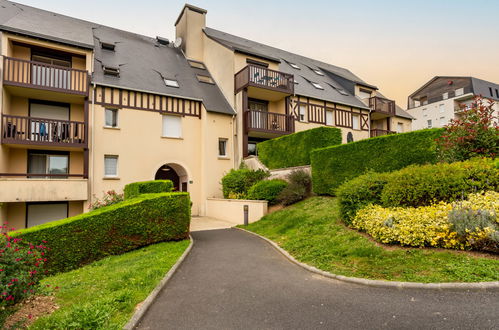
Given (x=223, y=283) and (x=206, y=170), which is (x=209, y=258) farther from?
(x=206, y=170)

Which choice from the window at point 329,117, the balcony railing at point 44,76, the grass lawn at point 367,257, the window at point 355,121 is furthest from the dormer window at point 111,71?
the window at point 355,121

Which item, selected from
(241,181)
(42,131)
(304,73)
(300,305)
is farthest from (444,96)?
(42,131)

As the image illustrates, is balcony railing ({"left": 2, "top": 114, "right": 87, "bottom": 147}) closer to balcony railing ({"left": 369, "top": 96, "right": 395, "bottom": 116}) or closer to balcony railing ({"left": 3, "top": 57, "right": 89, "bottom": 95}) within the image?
balcony railing ({"left": 3, "top": 57, "right": 89, "bottom": 95})

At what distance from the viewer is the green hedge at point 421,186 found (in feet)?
20.0

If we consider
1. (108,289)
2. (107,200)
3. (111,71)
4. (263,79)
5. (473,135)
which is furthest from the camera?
(263,79)

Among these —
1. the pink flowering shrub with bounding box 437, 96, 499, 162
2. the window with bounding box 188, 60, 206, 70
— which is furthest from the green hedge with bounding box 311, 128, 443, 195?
the window with bounding box 188, 60, 206, 70

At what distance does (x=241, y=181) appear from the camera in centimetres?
1488

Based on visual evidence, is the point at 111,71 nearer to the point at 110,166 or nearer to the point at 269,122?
the point at 110,166

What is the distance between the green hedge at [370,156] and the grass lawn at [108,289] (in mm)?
6699

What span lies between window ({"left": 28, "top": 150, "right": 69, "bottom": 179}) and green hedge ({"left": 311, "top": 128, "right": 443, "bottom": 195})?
12526 mm

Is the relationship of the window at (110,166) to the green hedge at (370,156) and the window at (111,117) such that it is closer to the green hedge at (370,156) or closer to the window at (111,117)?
the window at (111,117)

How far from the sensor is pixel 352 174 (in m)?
10.9

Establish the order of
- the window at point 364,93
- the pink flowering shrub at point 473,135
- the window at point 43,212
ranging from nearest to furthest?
1. the pink flowering shrub at point 473,135
2. the window at point 43,212
3. the window at point 364,93

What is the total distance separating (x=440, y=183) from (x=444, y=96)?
4398 centimetres
